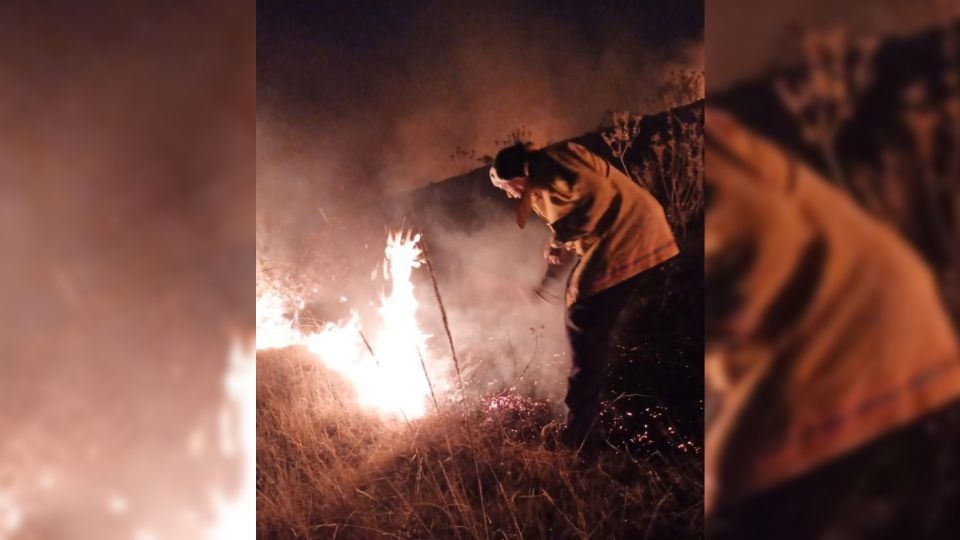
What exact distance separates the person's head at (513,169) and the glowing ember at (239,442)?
0.95 m

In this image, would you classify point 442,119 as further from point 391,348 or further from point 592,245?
point 391,348

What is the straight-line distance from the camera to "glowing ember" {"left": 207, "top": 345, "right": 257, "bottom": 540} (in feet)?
7.58

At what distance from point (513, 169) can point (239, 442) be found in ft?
3.91

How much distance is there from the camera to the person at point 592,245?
6.33 feet

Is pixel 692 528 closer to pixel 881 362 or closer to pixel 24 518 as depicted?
pixel 881 362

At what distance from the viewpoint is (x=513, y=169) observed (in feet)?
6.70

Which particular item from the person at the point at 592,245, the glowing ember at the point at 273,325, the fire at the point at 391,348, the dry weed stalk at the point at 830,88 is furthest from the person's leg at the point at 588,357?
the glowing ember at the point at 273,325

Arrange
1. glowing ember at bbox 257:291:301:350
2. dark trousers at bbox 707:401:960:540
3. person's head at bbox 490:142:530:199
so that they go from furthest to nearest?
glowing ember at bbox 257:291:301:350 → person's head at bbox 490:142:530:199 → dark trousers at bbox 707:401:960:540

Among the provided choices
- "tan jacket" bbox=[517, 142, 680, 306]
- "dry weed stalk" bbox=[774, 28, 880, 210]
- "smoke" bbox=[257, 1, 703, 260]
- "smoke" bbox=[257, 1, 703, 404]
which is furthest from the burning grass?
"dry weed stalk" bbox=[774, 28, 880, 210]

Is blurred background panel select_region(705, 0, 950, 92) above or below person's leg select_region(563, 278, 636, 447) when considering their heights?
above

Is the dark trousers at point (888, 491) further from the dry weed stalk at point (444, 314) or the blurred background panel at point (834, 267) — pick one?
the dry weed stalk at point (444, 314)

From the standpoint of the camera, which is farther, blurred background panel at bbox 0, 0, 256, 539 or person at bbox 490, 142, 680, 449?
blurred background panel at bbox 0, 0, 256, 539

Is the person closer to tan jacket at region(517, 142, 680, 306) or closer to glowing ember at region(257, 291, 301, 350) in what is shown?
tan jacket at region(517, 142, 680, 306)

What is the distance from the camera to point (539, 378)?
2016mm
